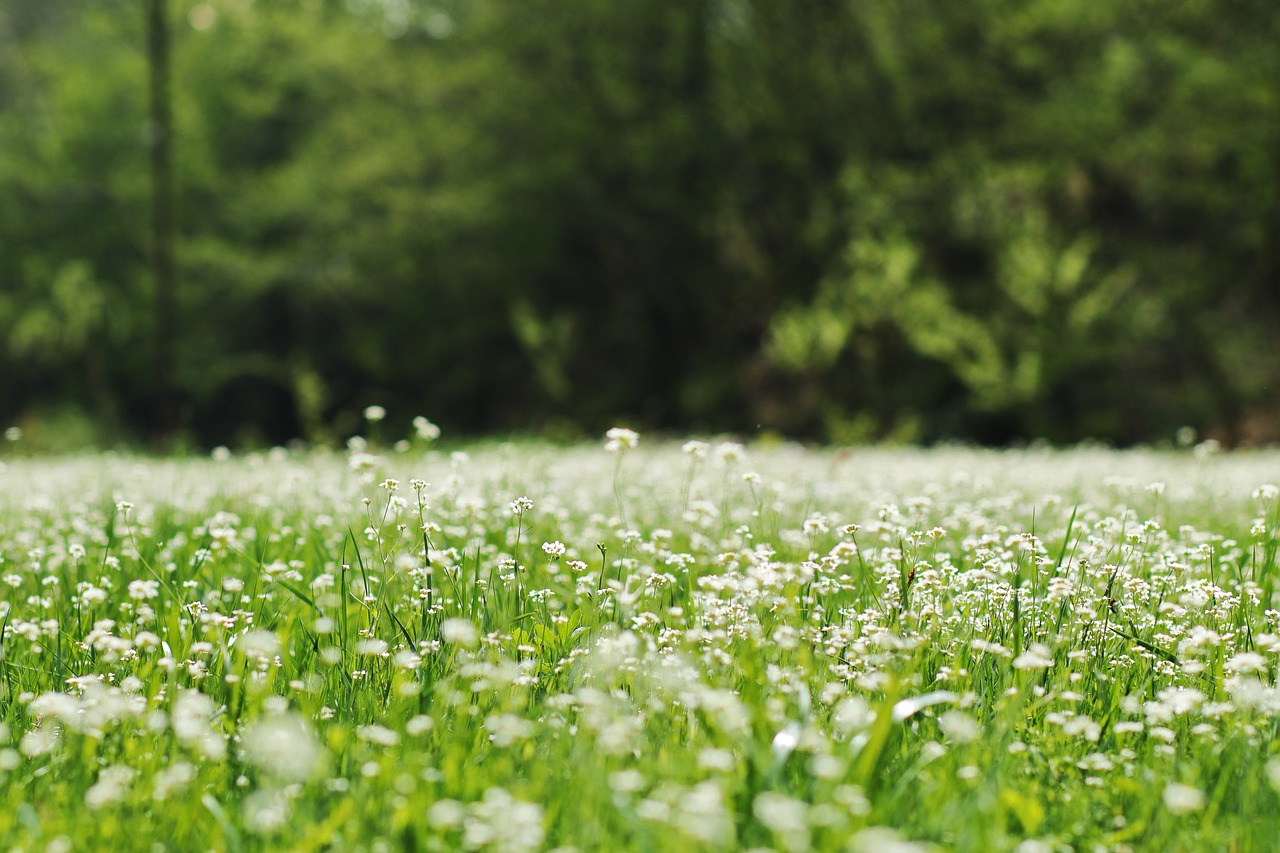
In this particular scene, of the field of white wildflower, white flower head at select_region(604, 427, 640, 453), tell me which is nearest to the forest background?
the field of white wildflower

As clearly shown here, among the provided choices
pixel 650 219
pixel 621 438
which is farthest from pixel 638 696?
pixel 650 219

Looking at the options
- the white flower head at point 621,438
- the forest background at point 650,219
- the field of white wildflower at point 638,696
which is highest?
the forest background at point 650,219

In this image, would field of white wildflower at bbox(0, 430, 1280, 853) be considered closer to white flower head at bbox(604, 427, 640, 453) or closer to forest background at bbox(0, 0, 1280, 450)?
white flower head at bbox(604, 427, 640, 453)

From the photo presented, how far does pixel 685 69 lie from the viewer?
2467 centimetres

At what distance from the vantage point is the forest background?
62.3 ft

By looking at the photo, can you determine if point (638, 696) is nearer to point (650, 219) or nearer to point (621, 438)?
point (621, 438)

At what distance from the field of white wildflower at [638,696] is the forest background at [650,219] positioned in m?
7.90

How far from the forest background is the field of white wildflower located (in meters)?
7.90

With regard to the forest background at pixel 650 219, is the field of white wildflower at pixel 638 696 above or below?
below

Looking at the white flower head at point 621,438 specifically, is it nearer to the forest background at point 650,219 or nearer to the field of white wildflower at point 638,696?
the field of white wildflower at point 638,696

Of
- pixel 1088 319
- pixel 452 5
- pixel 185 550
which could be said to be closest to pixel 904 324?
pixel 1088 319

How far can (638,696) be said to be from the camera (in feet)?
10.5

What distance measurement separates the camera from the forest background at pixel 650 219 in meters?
19.0

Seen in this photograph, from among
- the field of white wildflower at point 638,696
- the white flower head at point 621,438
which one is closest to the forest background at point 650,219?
the field of white wildflower at point 638,696
